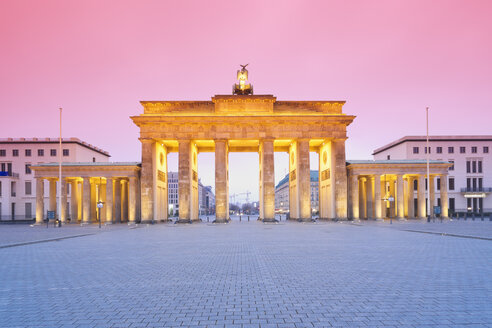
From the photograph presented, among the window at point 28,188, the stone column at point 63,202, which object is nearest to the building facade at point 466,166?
the stone column at point 63,202

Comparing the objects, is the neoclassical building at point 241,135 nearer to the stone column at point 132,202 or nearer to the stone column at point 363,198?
the stone column at point 132,202

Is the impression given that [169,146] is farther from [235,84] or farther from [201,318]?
[201,318]

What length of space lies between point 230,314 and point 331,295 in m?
2.58

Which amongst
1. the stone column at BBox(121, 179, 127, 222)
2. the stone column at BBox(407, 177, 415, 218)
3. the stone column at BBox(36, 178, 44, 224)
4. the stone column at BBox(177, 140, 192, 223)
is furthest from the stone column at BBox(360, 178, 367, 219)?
the stone column at BBox(36, 178, 44, 224)

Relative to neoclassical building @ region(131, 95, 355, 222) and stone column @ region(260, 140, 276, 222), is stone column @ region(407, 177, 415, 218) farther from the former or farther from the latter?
stone column @ region(260, 140, 276, 222)

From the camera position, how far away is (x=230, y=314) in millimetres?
7043

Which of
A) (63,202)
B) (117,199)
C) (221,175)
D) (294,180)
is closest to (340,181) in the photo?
(294,180)

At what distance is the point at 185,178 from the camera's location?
52.4 meters

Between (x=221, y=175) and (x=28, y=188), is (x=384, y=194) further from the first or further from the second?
(x=28, y=188)

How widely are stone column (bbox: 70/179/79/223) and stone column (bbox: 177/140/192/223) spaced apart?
1797 centimetres

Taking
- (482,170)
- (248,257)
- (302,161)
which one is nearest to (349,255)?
(248,257)

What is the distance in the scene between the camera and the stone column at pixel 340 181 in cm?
5194

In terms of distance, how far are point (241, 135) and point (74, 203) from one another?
94.0 ft

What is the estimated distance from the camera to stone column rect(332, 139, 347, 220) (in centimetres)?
5194
